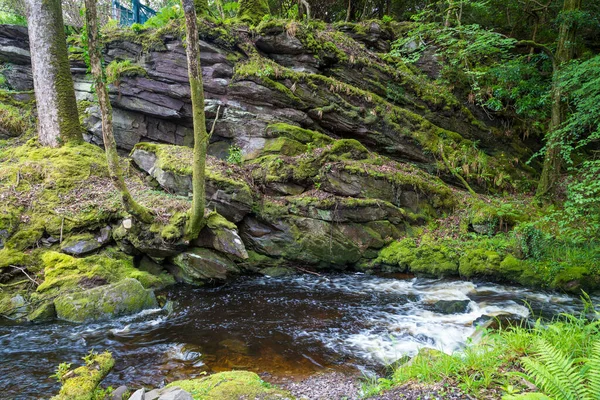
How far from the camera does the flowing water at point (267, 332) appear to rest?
17.7ft

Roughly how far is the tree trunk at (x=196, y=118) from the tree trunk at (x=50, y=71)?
632 cm

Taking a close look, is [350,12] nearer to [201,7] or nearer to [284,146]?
[201,7]

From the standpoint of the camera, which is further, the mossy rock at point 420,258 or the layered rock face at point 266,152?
the mossy rock at point 420,258

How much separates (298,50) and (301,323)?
11743 mm

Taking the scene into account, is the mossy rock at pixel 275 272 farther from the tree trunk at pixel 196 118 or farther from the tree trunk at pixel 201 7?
the tree trunk at pixel 201 7

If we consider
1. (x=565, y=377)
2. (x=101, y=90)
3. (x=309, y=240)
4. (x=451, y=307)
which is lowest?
(x=451, y=307)

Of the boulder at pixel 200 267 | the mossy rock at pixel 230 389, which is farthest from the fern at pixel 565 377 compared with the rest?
the boulder at pixel 200 267

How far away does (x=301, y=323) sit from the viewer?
23.3ft

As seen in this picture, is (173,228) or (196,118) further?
(173,228)

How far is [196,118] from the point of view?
770cm

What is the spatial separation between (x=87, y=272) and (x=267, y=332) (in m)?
4.44

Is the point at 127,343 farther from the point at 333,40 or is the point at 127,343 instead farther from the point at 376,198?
the point at 333,40

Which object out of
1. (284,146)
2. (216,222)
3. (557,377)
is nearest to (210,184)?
(216,222)

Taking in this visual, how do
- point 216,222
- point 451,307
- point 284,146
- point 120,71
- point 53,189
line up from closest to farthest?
point 451,307 < point 216,222 < point 53,189 < point 284,146 < point 120,71
